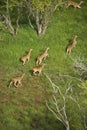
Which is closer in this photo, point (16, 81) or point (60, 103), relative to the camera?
point (60, 103)

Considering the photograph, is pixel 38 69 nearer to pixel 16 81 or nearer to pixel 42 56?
pixel 42 56

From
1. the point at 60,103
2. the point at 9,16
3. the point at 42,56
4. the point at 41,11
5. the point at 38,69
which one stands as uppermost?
the point at 41,11

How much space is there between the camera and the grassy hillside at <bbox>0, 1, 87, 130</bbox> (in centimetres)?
1791

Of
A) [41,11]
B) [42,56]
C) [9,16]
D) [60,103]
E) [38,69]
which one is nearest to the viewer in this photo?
[60,103]

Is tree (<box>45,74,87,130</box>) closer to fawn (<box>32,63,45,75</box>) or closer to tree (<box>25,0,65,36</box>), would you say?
fawn (<box>32,63,45,75</box>)

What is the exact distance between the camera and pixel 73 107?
1858 centimetres

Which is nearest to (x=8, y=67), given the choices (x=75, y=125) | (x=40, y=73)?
(x=40, y=73)

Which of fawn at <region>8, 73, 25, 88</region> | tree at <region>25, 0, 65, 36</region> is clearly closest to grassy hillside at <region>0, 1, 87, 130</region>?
fawn at <region>8, 73, 25, 88</region>

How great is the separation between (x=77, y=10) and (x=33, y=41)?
4126 mm

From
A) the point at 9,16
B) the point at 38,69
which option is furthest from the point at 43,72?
the point at 9,16

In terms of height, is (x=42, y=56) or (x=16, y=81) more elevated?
(x=42, y=56)

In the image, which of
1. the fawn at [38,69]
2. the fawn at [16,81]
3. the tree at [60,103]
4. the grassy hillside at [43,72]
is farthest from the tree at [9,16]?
the tree at [60,103]

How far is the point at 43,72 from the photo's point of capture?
20.8 metres

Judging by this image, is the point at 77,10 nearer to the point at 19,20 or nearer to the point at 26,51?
the point at 19,20
